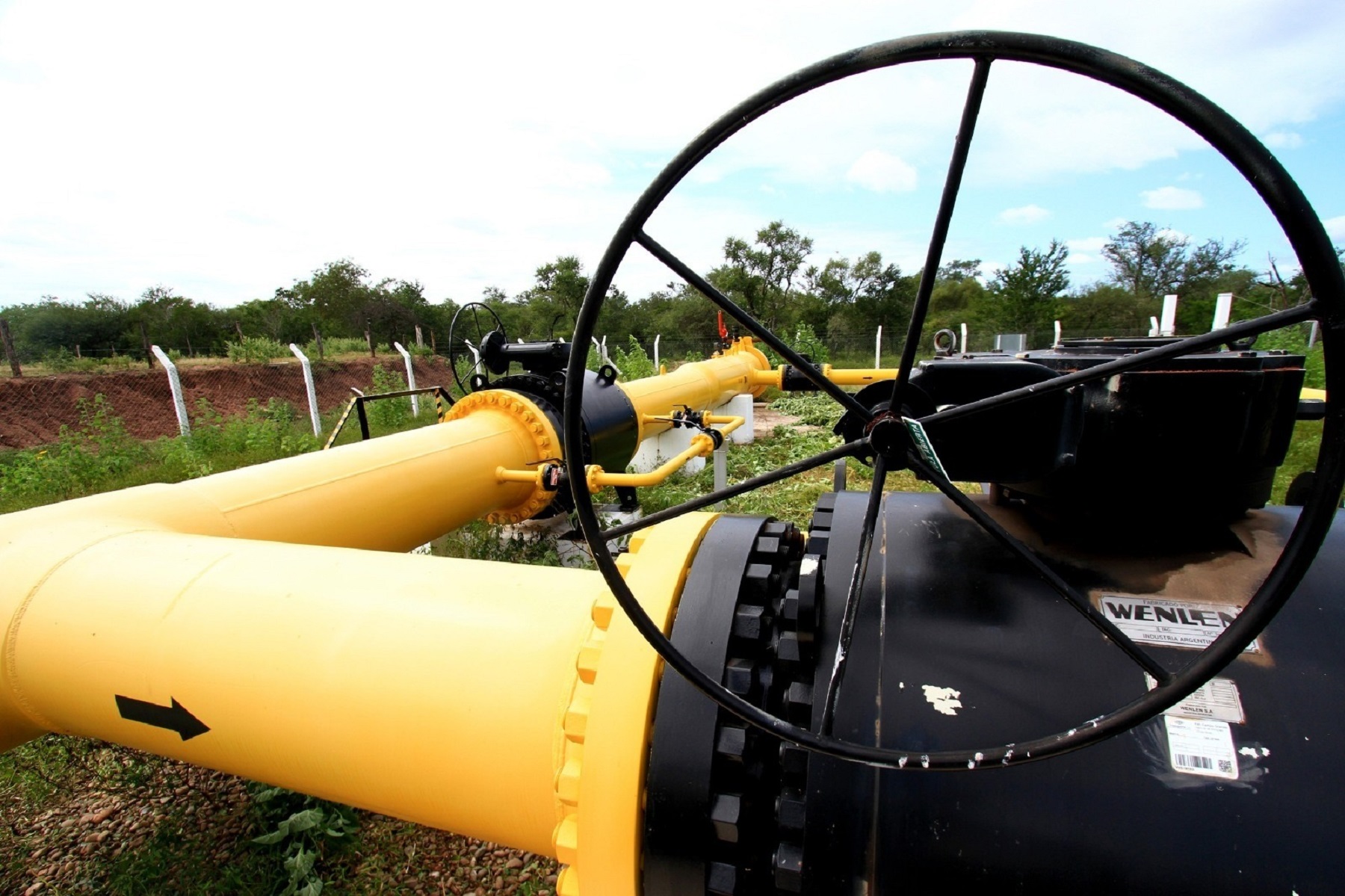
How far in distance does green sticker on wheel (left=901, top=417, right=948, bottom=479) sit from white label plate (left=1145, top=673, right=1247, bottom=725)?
345 millimetres

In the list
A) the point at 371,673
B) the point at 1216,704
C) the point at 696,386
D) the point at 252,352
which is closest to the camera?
the point at 1216,704

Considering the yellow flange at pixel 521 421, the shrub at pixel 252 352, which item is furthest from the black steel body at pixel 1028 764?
the shrub at pixel 252 352

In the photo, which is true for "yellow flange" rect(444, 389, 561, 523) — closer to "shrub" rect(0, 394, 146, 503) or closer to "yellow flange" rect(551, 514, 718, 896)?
"yellow flange" rect(551, 514, 718, 896)

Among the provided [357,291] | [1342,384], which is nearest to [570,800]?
[1342,384]

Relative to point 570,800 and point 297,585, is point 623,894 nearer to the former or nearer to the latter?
point 570,800

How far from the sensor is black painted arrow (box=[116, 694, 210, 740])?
1097mm

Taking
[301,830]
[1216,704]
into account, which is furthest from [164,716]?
[1216,704]

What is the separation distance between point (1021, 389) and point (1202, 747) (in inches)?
17.0

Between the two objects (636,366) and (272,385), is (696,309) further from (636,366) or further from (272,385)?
(272,385)

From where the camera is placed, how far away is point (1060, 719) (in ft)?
2.34

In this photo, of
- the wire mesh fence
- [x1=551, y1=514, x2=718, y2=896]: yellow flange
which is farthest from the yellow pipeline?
the wire mesh fence

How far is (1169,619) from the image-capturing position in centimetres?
80

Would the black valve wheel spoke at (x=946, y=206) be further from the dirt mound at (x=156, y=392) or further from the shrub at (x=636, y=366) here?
the dirt mound at (x=156, y=392)

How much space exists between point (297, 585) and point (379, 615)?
19 centimetres
